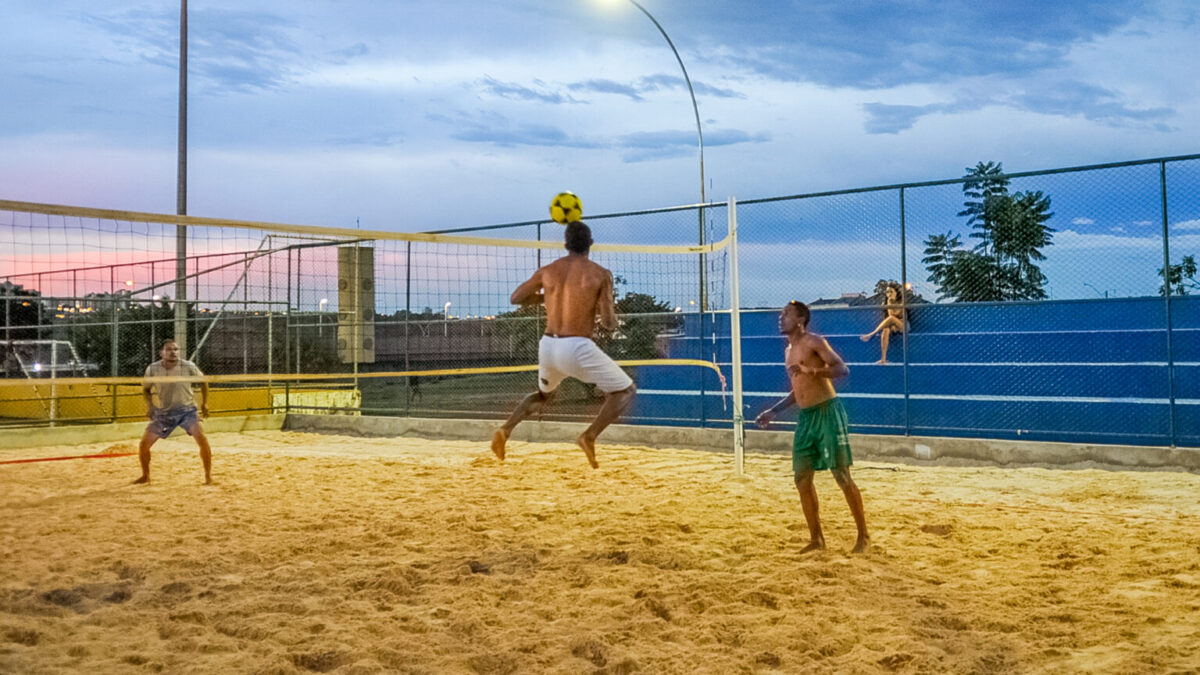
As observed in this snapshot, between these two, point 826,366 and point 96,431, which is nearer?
point 826,366

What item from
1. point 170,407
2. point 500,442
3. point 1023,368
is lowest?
point 500,442

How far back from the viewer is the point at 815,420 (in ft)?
20.0

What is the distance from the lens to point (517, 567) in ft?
19.1

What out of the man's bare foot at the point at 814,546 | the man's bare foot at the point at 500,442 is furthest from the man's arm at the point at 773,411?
the man's bare foot at the point at 500,442

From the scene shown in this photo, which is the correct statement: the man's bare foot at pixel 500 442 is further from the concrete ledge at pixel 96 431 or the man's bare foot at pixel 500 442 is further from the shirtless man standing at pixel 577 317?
the concrete ledge at pixel 96 431

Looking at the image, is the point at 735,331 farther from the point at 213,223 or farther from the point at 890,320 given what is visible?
the point at 213,223

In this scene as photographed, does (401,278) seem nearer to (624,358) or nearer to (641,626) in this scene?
(624,358)

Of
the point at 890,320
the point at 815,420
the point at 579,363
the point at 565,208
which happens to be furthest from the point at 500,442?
the point at 890,320

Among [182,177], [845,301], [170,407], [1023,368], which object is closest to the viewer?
[170,407]

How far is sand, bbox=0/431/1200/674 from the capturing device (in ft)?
13.8

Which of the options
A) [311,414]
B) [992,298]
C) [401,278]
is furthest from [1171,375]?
[311,414]

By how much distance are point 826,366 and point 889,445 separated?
5.82 meters

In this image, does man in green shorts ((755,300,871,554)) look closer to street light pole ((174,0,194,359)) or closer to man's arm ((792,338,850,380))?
man's arm ((792,338,850,380))

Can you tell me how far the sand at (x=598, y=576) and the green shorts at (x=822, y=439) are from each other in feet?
1.90
